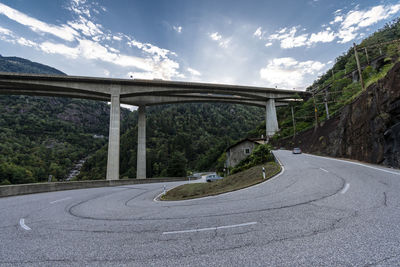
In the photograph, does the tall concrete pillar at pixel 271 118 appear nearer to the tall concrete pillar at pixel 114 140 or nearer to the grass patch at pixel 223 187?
the grass patch at pixel 223 187

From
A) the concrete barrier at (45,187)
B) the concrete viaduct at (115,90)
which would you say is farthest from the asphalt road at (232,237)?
the concrete viaduct at (115,90)

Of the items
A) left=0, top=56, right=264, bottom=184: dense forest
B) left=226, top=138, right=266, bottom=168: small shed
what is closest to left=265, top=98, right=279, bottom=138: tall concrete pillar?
left=226, top=138, right=266, bottom=168: small shed

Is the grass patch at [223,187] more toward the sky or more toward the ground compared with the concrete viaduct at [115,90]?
more toward the ground

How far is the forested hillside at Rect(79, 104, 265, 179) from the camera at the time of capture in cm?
8775

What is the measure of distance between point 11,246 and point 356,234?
292 inches

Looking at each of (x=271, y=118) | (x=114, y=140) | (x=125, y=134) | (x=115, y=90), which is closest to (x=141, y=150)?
(x=114, y=140)

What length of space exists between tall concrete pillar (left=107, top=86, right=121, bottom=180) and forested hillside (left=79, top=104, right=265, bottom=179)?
4159 cm

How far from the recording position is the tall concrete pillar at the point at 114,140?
28.5m

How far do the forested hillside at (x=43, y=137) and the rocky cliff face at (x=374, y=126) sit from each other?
274 ft

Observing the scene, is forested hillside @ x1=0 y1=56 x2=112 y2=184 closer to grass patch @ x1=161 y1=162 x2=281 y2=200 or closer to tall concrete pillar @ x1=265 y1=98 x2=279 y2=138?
grass patch @ x1=161 y1=162 x2=281 y2=200

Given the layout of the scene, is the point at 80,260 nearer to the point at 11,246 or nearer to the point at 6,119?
the point at 11,246

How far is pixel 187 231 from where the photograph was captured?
434 centimetres

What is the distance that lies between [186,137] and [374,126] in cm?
10044

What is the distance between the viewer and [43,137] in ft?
359
